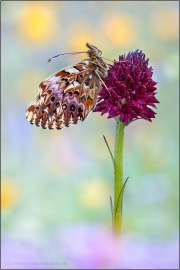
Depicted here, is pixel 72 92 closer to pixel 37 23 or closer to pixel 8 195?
Answer: pixel 8 195

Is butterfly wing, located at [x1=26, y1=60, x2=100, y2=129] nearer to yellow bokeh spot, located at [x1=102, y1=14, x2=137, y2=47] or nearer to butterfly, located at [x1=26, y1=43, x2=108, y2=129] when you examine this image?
butterfly, located at [x1=26, y1=43, x2=108, y2=129]

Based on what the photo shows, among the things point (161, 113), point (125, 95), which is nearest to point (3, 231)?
point (161, 113)

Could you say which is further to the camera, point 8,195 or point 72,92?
point 8,195

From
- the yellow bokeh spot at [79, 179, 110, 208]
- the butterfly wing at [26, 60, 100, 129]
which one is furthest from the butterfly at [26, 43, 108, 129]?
the yellow bokeh spot at [79, 179, 110, 208]

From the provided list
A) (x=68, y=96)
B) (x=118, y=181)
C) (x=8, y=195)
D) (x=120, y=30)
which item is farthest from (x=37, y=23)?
(x=118, y=181)

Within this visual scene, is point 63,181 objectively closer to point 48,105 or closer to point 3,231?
point 3,231

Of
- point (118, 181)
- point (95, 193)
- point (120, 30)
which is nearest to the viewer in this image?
point (118, 181)

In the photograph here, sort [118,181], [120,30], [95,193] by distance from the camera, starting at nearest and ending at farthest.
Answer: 1. [118,181]
2. [95,193]
3. [120,30]
